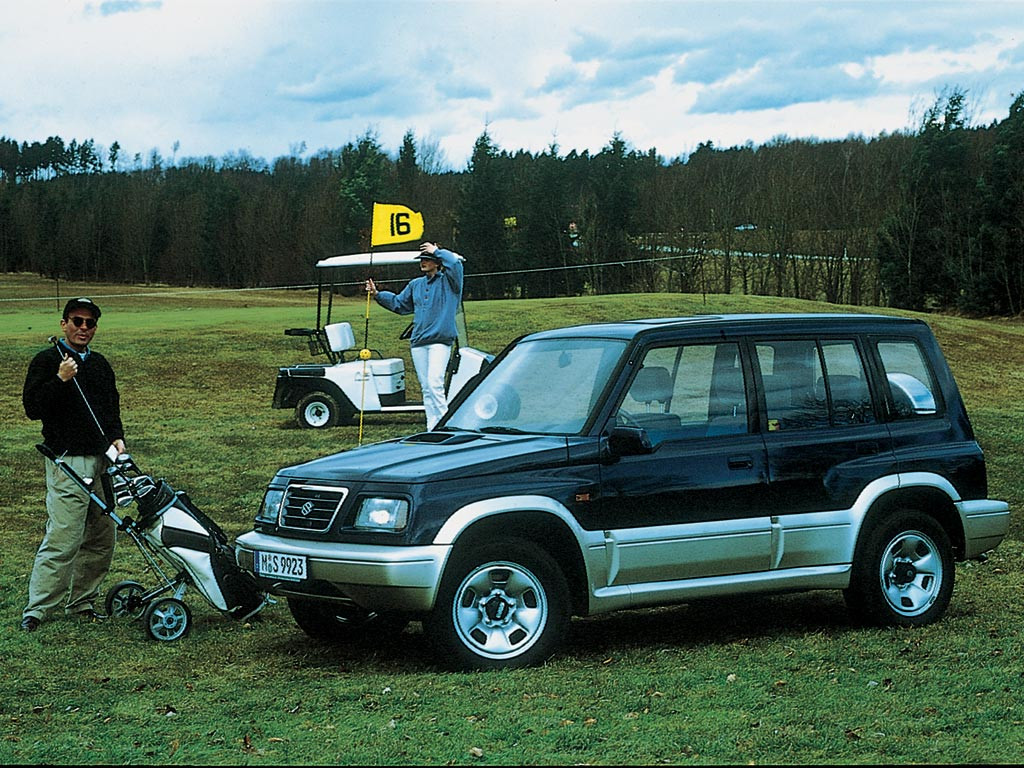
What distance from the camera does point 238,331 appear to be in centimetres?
3600

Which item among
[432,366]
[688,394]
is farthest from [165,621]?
[432,366]

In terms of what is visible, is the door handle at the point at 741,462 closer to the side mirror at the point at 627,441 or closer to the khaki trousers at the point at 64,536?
the side mirror at the point at 627,441

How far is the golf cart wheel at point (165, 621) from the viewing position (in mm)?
8180

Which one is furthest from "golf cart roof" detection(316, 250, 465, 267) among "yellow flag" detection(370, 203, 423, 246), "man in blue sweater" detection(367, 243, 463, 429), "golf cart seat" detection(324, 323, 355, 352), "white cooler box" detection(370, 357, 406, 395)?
"man in blue sweater" detection(367, 243, 463, 429)

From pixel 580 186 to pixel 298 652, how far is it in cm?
8019

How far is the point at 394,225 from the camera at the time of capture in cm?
1859

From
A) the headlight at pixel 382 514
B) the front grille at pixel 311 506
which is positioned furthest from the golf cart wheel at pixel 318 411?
the headlight at pixel 382 514

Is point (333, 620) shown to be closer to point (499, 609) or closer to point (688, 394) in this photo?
point (499, 609)

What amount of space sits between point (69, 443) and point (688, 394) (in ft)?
13.0

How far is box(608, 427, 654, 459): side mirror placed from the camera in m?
7.32

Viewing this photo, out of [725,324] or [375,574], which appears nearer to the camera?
[375,574]

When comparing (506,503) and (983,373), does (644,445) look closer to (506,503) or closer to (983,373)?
(506,503)

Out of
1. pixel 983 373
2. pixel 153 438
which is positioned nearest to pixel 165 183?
pixel 983 373

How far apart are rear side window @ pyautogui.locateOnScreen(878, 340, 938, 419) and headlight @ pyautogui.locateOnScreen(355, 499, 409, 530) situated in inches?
132
